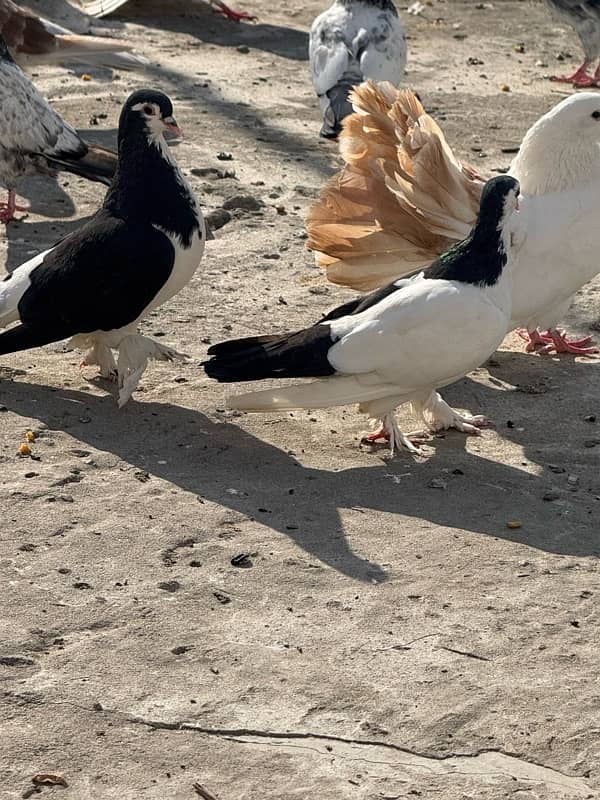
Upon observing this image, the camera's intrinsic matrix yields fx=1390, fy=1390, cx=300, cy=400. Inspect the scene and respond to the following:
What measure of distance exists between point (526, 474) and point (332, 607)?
117 centimetres

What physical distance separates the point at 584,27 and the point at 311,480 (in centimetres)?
665

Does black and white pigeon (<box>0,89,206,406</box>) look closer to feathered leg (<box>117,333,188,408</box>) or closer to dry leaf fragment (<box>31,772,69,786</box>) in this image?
feathered leg (<box>117,333,188,408</box>)

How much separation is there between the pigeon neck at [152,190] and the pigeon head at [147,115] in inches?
0.4

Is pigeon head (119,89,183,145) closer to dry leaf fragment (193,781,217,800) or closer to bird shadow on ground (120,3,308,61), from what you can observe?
dry leaf fragment (193,781,217,800)

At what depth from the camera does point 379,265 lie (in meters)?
5.66

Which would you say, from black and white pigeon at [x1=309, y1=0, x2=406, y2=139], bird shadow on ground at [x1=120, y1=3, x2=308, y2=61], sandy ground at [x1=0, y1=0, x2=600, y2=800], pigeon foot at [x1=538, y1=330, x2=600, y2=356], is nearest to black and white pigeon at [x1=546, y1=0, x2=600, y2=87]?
bird shadow on ground at [x1=120, y1=3, x2=308, y2=61]

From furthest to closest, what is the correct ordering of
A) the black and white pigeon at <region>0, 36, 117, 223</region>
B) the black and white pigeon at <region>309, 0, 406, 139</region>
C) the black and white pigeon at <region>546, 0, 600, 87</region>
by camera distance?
1. the black and white pigeon at <region>546, 0, 600, 87</region>
2. the black and white pigeon at <region>309, 0, 406, 139</region>
3. the black and white pigeon at <region>0, 36, 117, 223</region>

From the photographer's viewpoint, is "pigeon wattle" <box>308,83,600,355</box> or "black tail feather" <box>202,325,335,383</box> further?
"pigeon wattle" <box>308,83,600,355</box>

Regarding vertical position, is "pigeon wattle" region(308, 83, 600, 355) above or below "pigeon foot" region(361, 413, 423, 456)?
above

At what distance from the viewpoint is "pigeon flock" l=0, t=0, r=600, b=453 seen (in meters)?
4.73

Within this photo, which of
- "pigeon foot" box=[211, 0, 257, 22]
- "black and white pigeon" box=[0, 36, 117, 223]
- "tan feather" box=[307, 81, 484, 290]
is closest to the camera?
"tan feather" box=[307, 81, 484, 290]

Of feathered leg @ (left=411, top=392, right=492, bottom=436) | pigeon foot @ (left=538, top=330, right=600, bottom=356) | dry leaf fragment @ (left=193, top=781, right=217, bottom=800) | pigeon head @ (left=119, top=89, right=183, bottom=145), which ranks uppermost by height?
pigeon head @ (left=119, top=89, right=183, bottom=145)

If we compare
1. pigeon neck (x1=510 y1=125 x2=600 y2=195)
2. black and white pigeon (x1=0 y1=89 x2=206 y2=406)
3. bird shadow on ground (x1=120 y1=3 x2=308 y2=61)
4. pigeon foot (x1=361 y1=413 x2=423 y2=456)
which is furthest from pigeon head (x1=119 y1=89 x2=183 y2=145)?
bird shadow on ground (x1=120 y1=3 x2=308 y2=61)

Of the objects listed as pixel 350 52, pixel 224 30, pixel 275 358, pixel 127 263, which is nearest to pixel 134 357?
pixel 127 263
